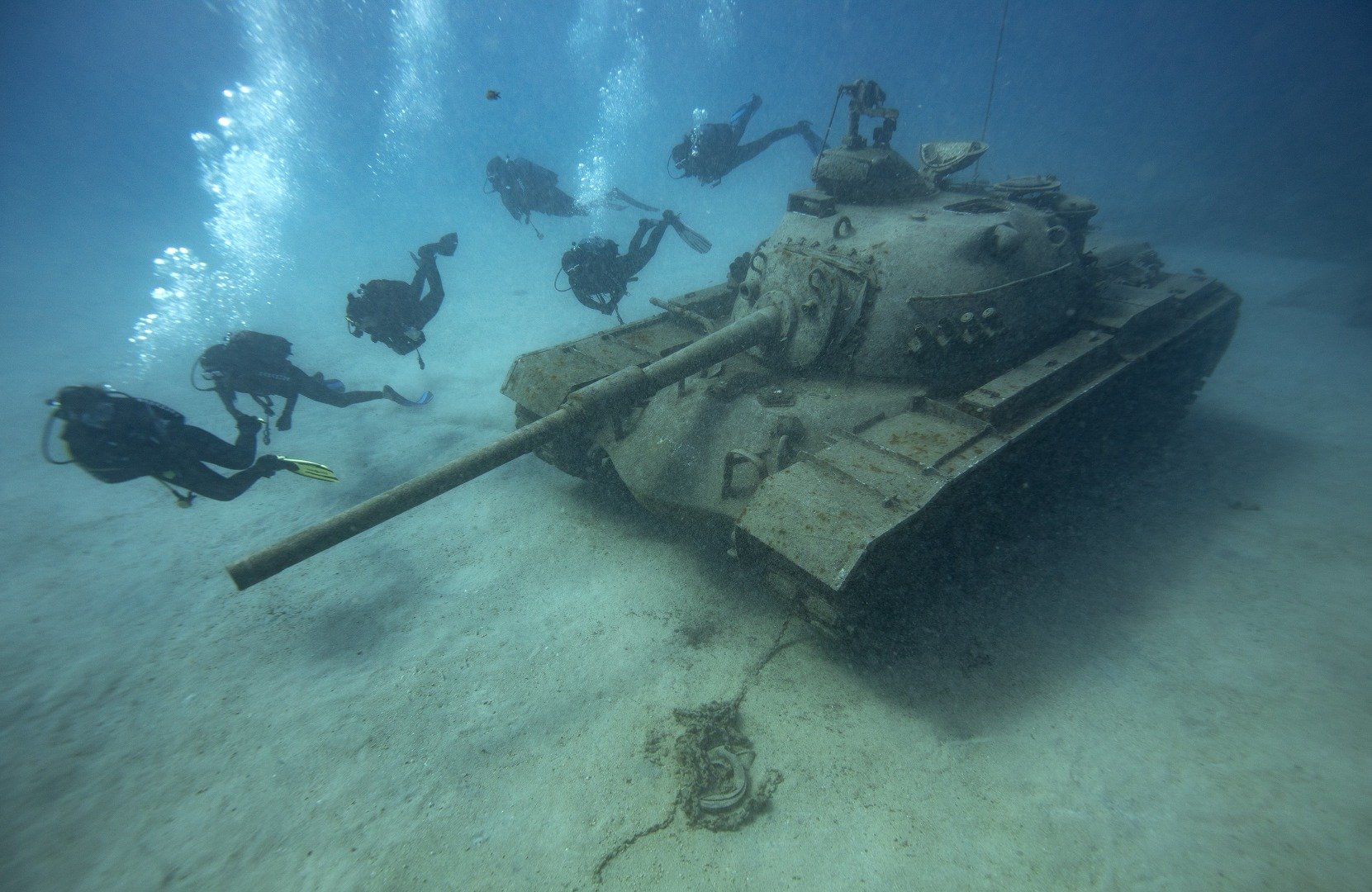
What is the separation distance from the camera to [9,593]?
659 centimetres

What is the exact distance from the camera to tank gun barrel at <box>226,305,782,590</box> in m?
3.29

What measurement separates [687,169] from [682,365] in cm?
1118

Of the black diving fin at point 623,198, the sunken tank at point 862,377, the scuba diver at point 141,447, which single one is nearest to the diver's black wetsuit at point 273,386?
the scuba diver at point 141,447

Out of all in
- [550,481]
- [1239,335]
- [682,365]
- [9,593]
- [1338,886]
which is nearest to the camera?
[1338,886]

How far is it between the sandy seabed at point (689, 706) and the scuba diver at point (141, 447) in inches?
48.8

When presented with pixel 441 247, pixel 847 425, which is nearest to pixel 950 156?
pixel 847 425

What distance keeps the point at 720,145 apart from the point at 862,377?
10736 mm

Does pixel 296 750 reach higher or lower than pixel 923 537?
lower

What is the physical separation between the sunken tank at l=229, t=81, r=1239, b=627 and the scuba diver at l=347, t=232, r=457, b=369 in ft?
15.6

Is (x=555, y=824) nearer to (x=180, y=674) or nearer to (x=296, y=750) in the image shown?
(x=296, y=750)

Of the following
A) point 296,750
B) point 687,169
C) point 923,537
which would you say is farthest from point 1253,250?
point 296,750

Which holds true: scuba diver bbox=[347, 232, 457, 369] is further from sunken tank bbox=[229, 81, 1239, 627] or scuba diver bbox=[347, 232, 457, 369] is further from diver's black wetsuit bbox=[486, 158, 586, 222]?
diver's black wetsuit bbox=[486, 158, 586, 222]

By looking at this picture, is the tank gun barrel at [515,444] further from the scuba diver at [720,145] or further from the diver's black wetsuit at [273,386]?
the scuba diver at [720,145]

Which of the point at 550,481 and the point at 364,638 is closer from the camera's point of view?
the point at 364,638
